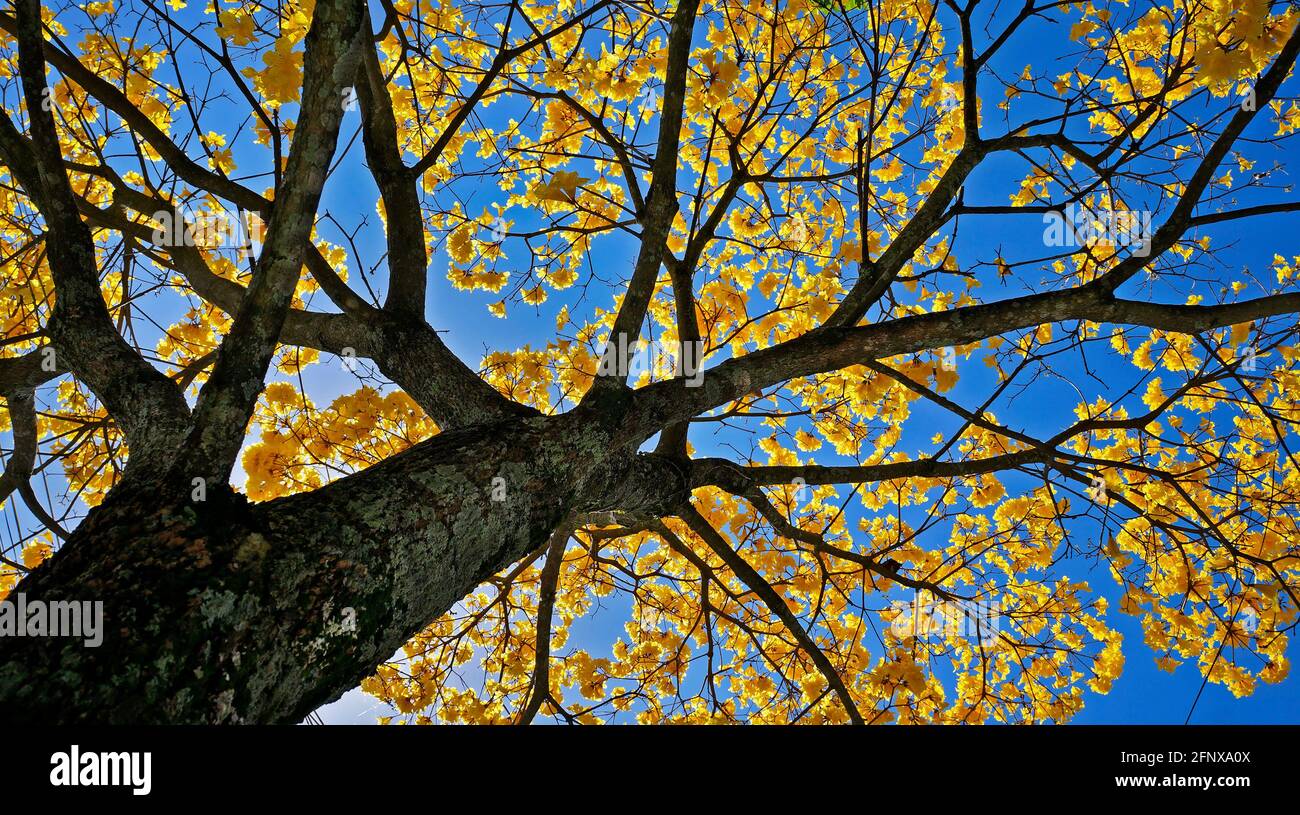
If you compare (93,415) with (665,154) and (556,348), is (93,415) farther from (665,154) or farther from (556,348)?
(665,154)

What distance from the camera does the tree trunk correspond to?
913mm

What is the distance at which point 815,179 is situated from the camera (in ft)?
11.3

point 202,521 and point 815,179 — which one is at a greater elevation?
point 815,179

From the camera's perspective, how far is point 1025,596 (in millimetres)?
4605

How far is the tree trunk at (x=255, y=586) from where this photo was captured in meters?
0.91

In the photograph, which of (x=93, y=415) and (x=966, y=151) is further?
(x=93, y=415)

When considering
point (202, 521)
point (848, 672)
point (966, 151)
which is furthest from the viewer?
point (848, 672)

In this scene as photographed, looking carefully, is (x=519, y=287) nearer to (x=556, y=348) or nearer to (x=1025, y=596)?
(x=556, y=348)

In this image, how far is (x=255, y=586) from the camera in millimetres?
1116
